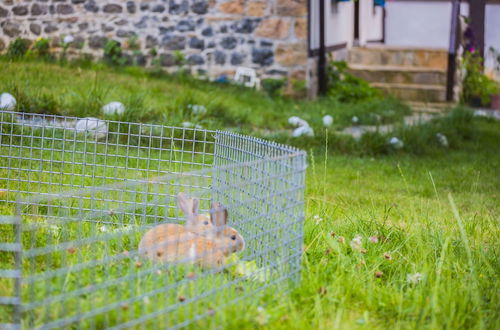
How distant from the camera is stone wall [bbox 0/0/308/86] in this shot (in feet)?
28.4

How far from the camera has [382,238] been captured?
307cm

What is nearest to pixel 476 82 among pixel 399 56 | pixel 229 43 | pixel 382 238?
pixel 399 56

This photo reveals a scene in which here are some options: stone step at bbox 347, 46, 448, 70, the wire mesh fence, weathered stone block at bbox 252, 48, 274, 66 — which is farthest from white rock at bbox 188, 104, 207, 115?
stone step at bbox 347, 46, 448, 70

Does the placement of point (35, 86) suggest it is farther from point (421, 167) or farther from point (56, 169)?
point (421, 167)

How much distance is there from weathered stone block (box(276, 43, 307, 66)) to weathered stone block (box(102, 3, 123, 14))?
80.3 inches

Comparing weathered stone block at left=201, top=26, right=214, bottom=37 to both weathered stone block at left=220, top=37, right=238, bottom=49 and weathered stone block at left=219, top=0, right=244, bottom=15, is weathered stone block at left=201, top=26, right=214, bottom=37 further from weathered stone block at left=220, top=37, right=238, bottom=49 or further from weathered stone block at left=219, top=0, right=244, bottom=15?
weathered stone block at left=219, top=0, right=244, bottom=15

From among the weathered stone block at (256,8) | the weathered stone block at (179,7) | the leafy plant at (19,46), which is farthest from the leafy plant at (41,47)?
the weathered stone block at (256,8)

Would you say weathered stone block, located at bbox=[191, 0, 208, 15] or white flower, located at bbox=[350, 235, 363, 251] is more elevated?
weathered stone block, located at bbox=[191, 0, 208, 15]

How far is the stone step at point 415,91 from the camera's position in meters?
10.1

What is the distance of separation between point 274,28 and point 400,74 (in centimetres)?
261

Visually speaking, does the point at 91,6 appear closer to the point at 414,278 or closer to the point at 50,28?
the point at 50,28

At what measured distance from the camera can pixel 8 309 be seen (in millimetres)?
2107

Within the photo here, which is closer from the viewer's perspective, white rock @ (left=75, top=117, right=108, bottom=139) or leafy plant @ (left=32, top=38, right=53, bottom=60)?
white rock @ (left=75, top=117, right=108, bottom=139)

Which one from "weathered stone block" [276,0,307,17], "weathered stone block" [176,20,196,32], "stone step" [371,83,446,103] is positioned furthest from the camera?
"stone step" [371,83,446,103]
